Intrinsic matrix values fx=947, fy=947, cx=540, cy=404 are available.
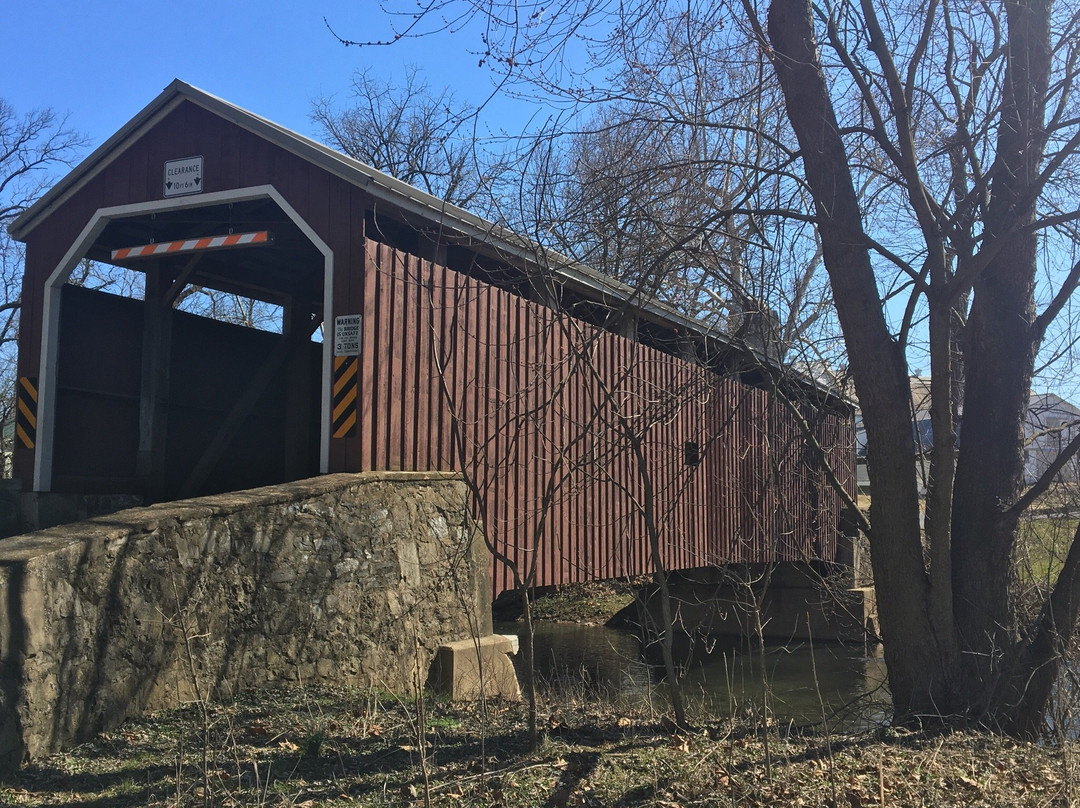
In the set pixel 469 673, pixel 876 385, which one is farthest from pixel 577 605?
pixel 876 385

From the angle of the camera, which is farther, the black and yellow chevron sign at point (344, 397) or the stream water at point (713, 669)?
the stream water at point (713, 669)

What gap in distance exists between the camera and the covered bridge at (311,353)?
6.66 meters

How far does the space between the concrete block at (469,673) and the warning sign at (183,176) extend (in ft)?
13.7

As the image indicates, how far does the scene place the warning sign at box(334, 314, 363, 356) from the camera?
657 centimetres

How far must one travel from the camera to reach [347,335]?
6602 mm

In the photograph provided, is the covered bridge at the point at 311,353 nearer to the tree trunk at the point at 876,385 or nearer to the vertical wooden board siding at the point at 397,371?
the vertical wooden board siding at the point at 397,371

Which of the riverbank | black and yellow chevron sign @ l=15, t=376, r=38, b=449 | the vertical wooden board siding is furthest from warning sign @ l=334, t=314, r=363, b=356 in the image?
black and yellow chevron sign @ l=15, t=376, r=38, b=449

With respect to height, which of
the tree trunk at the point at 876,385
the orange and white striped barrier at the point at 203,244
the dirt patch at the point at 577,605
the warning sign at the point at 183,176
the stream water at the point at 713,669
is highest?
the warning sign at the point at 183,176

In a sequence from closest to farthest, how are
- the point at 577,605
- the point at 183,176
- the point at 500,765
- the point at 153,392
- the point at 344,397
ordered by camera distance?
1. the point at 500,765
2. the point at 344,397
3. the point at 183,176
4. the point at 153,392
5. the point at 577,605

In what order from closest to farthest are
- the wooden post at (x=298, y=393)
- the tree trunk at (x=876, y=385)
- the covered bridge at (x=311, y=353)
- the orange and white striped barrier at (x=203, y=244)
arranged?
the tree trunk at (x=876, y=385) → the covered bridge at (x=311, y=353) → the orange and white striped barrier at (x=203, y=244) → the wooden post at (x=298, y=393)

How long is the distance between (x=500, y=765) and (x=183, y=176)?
18.3 feet

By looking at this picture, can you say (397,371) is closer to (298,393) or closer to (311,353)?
(298,393)

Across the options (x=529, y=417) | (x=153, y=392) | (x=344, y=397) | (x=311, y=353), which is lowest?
(x=529, y=417)

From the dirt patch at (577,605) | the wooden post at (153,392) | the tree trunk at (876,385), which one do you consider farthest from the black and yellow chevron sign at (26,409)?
the dirt patch at (577,605)
